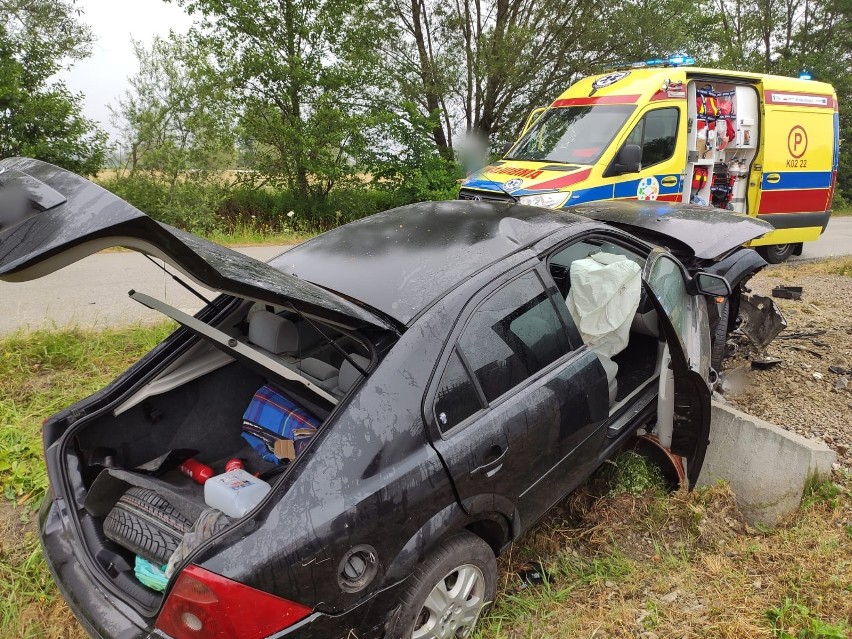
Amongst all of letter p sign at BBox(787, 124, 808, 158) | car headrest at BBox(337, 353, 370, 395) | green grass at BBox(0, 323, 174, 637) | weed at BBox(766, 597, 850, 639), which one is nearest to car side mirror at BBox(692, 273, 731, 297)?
weed at BBox(766, 597, 850, 639)

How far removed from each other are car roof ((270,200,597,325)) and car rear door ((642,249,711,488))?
52 centimetres

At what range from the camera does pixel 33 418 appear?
3857 mm

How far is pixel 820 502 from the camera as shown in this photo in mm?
3086

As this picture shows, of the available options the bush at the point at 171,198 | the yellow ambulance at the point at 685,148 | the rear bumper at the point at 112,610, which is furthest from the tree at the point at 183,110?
the rear bumper at the point at 112,610

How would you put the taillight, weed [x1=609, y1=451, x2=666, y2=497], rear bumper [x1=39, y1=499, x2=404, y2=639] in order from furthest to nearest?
1. weed [x1=609, y1=451, x2=666, y2=497]
2. rear bumper [x1=39, y1=499, x2=404, y2=639]
3. the taillight

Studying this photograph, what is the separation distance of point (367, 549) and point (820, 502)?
8.47 feet

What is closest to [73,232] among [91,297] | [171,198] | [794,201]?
[91,297]

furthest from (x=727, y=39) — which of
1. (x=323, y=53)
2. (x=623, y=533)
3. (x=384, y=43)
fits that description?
(x=623, y=533)

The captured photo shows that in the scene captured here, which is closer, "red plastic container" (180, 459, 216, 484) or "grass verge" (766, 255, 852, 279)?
"red plastic container" (180, 459, 216, 484)

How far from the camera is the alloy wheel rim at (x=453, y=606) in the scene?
2100mm

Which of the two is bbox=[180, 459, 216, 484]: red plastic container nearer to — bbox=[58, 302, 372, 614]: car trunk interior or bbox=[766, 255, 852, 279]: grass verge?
bbox=[58, 302, 372, 614]: car trunk interior

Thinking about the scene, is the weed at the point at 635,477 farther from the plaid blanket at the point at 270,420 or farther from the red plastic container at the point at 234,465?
the red plastic container at the point at 234,465

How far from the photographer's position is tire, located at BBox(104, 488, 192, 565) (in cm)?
204

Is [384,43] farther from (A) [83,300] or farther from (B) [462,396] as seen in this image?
Result: (B) [462,396]
